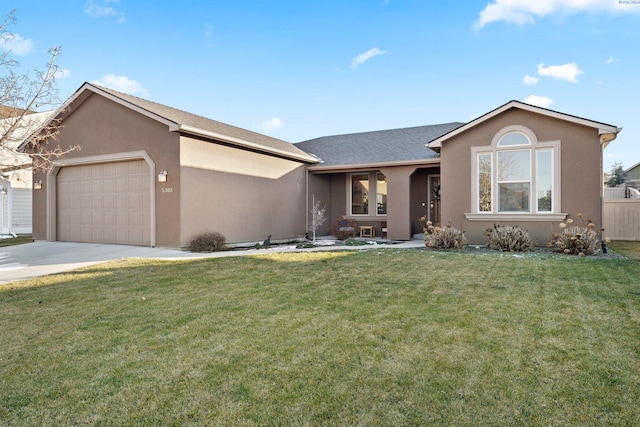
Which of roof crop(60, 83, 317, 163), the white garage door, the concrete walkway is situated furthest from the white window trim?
the white garage door

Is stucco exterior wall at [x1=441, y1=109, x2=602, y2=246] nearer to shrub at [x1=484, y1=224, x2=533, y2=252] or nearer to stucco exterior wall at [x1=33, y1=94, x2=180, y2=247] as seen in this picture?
shrub at [x1=484, y1=224, x2=533, y2=252]

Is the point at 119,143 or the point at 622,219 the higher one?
the point at 119,143

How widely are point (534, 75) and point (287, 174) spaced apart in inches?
396

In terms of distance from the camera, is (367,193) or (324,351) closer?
(324,351)

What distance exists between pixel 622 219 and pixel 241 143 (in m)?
14.1

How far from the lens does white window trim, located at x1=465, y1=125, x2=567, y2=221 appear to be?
10.8 meters

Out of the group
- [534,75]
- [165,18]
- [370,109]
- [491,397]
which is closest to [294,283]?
[491,397]

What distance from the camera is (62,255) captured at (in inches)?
407

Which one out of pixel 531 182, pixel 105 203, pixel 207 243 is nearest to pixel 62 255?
pixel 105 203

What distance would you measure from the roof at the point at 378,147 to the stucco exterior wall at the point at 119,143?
652 cm

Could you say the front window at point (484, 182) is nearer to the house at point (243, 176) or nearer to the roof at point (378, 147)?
the house at point (243, 176)

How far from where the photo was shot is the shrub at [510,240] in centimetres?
1015

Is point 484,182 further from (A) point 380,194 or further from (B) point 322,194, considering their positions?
(B) point 322,194

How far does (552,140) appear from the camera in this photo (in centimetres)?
1080
